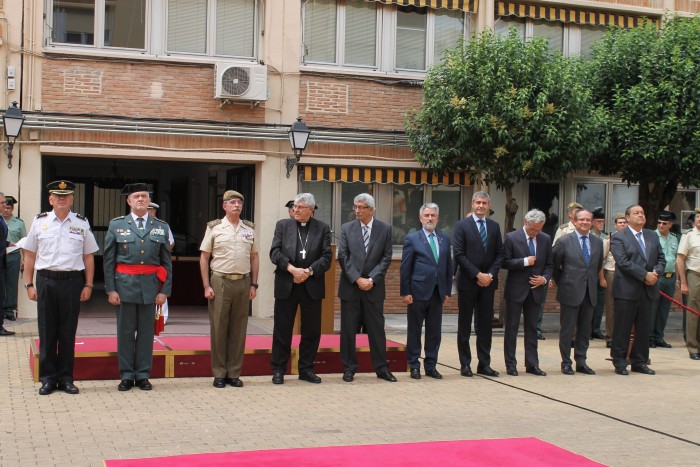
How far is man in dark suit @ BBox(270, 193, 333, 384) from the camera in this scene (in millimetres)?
10242

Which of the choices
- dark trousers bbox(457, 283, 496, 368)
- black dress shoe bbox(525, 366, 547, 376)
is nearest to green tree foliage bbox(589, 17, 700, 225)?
black dress shoe bbox(525, 366, 547, 376)

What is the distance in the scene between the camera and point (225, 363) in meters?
9.95

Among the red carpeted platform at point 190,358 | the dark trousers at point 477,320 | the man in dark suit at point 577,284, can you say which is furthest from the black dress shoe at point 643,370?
the red carpeted platform at point 190,358

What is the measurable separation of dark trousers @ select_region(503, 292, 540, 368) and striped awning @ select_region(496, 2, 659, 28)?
8.82m

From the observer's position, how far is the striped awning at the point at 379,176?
17156 millimetres

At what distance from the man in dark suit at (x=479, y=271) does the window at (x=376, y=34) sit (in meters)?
7.19

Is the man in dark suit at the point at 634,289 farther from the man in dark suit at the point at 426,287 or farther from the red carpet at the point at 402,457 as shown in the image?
the red carpet at the point at 402,457

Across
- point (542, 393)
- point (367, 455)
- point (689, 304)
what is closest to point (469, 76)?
point (689, 304)

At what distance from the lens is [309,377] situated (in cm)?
1030

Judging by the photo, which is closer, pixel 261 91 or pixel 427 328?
pixel 427 328

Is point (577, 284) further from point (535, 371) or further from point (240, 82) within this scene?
point (240, 82)

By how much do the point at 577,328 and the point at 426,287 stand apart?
2.17 metres

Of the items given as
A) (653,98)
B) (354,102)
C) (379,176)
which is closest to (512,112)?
(653,98)

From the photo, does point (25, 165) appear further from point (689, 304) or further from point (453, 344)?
point (689, 304)
